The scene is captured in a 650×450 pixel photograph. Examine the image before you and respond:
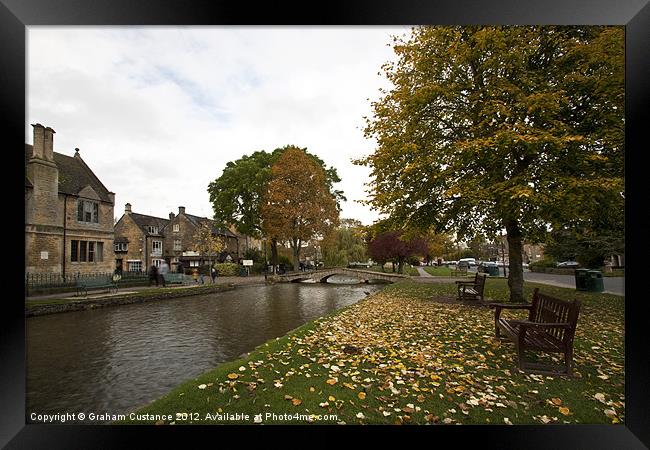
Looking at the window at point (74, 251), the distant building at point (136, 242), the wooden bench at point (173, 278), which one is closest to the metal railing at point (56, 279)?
the window at point (74, 251)

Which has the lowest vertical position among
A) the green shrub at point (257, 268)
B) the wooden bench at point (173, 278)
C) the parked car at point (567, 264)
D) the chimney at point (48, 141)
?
the green shrub at point (257, 268)

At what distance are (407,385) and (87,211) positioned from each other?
18.6m

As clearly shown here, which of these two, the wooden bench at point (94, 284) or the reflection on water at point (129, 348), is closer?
the reflection on water at point (129, 348)

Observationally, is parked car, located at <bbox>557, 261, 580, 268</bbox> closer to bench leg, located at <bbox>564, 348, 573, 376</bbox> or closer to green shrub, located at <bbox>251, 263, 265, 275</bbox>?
bench leg, located at <bbox>564, 348, 573, 376</bbox>

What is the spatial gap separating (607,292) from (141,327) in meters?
17.6

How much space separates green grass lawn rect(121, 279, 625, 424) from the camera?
300cm

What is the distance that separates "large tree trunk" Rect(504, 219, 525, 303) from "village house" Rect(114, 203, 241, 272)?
1658 centimetres

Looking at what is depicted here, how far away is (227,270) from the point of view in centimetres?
3481

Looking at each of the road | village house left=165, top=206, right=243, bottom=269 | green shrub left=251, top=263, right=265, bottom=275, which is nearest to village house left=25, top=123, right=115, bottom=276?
village house left=165, top=206, right=243, bottom=269

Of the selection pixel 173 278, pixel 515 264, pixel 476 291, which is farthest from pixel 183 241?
pixel 515 264
